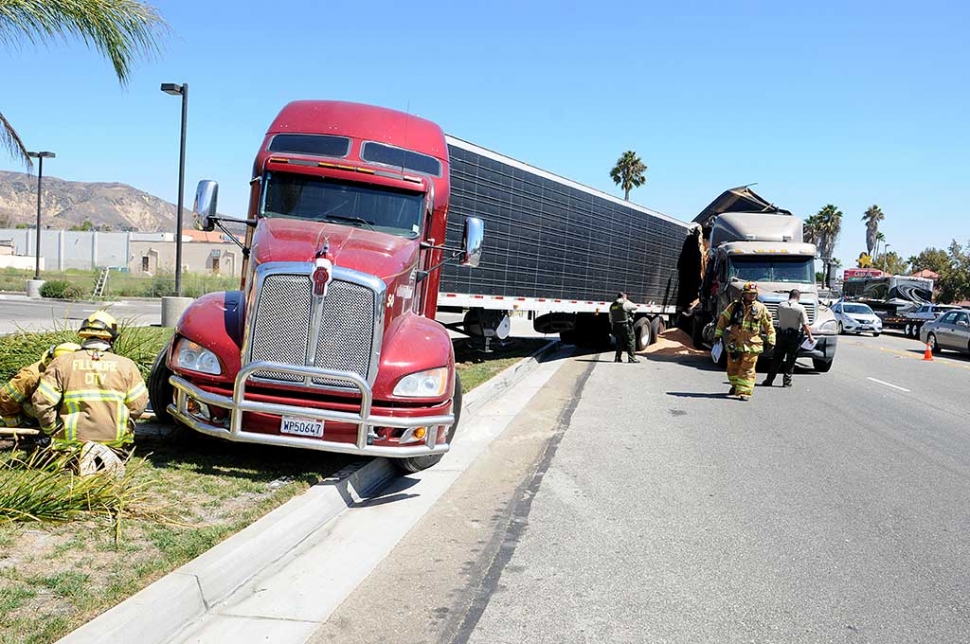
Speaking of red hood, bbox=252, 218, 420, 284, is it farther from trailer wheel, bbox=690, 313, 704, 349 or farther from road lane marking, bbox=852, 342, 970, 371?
road lane marking, bbox=852, 342, 970, 371

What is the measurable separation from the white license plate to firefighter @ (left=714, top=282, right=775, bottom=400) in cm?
897

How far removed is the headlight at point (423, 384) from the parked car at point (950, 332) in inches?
1027

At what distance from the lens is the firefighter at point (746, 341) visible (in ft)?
44.5

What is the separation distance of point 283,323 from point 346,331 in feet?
1.59

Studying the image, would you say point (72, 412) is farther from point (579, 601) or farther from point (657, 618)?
Result: point (657, 618)

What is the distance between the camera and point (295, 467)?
23.3 feet

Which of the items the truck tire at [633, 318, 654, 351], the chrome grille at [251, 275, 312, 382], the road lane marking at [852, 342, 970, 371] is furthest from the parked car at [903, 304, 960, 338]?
the chrome grille at [251, 275, 312, 382]

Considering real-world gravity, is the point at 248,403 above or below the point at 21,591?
above

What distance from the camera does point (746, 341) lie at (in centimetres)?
1357

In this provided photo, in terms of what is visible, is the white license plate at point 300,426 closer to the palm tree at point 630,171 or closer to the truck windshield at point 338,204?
the truck windshield at point 338,204

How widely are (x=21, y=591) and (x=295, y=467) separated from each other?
10.2ft

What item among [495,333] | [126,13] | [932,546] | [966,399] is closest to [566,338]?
[495,333]

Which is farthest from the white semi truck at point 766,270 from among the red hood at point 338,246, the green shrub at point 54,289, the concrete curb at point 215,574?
the green shrub at point 54,289

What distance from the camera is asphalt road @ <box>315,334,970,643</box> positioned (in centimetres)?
446
